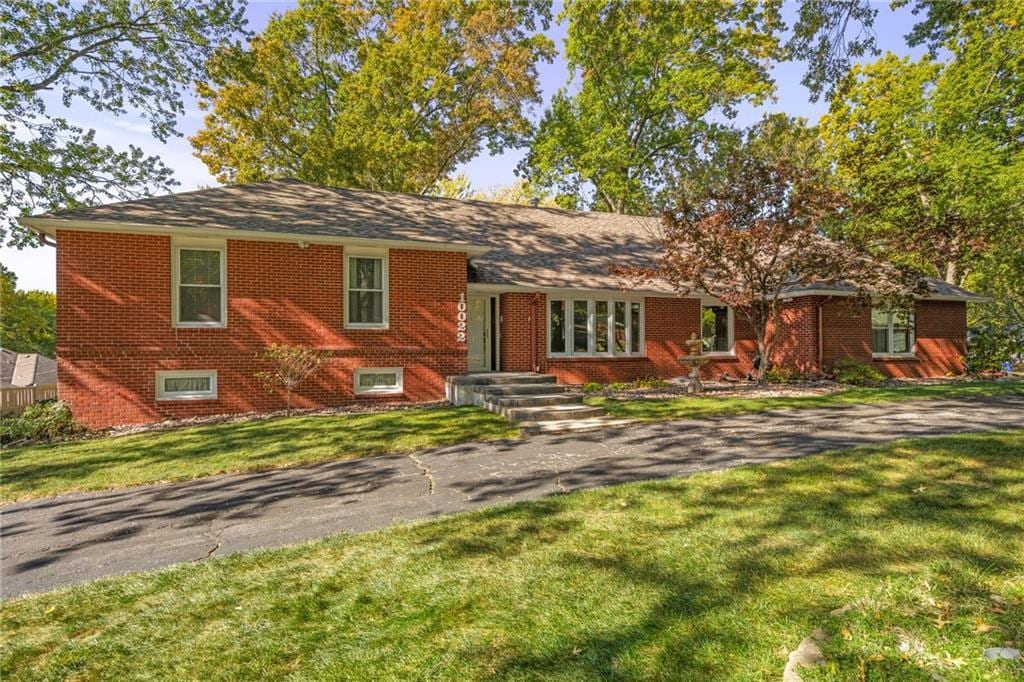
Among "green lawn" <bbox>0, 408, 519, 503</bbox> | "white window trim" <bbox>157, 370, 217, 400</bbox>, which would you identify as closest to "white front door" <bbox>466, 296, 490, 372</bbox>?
"green lawn" <bbox>0, 408, 519, 503</bbox>

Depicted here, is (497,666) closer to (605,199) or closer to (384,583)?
(384,583)

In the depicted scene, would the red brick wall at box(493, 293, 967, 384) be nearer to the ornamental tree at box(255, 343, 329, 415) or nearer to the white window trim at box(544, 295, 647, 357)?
the white window trim at box(544, 295, 647, 357)

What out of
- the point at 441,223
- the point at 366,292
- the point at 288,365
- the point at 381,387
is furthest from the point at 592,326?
the point at 288,365

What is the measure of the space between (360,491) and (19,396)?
13761 mm

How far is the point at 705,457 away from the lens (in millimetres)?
6988

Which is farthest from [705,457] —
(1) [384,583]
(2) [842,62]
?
(2) [842,62]

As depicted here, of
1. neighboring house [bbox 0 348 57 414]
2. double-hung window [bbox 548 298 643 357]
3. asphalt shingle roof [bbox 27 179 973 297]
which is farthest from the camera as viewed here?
double-hung window [bbox 548 298 643 357]

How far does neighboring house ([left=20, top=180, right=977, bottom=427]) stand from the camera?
11.2m

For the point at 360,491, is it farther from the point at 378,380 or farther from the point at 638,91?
the point at 638,91

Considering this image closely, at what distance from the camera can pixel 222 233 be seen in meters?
11.6

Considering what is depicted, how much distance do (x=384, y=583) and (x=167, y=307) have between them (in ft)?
34.5

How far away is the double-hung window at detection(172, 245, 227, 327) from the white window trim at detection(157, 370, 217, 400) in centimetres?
104

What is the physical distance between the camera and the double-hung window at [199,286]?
11773mm

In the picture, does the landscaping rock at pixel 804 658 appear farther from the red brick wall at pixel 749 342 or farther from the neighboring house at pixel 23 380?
the neighboring house at pixel 23 380
